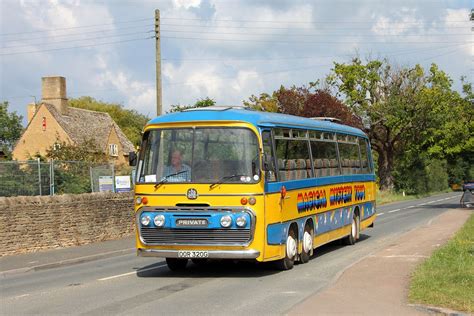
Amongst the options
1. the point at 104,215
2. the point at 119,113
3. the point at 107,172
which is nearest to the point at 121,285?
the point at 104,215

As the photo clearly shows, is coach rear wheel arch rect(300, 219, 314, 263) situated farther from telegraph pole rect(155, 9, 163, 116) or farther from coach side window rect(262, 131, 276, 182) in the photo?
telegraph pole rect(155, 9, 163, 116)

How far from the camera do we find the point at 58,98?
62625 millimetres

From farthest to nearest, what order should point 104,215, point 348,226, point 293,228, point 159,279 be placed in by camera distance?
point 104,215
point 348,226
point 293,228
point 159,279

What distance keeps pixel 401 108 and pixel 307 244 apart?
46.8 m

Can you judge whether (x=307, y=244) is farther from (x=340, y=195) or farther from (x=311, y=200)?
(x=340, y=195)

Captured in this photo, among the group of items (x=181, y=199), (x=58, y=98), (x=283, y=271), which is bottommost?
(x=283, y=271)

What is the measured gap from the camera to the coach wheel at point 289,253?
1411 cm

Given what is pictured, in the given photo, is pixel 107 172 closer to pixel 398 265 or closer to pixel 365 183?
pixel 365 183

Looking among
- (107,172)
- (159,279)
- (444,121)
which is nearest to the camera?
(159,279)

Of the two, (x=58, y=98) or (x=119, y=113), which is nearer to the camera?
(x=58, y=98)

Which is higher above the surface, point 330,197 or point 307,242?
point 330,197

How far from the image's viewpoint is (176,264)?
14.7 meters

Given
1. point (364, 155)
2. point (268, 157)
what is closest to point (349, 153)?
point (364, 155)

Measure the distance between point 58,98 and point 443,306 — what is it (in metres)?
57.3
